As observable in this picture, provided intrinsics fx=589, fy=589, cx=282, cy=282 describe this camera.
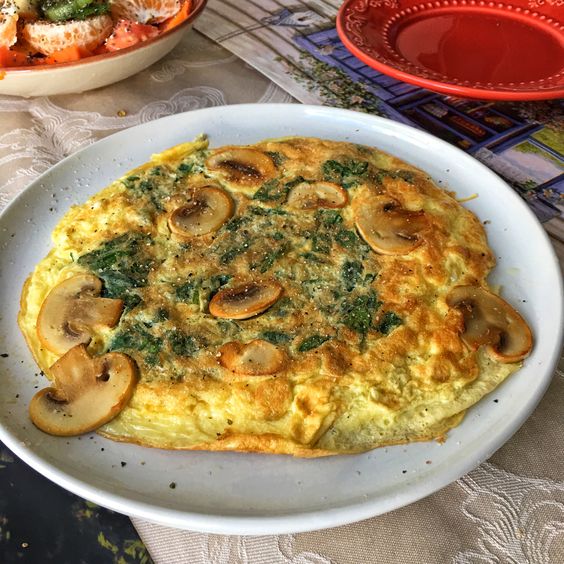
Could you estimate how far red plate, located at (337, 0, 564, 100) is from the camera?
3.18 metres

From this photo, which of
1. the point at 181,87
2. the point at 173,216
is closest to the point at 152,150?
the point at 173,216

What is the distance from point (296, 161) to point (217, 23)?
225 cm

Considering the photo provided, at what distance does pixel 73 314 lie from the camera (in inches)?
82.0

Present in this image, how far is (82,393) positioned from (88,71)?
2.17m

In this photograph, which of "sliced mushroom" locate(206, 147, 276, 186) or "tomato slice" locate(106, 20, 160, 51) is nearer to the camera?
"sliced mushroom" locate(206, 147, 276, 186)

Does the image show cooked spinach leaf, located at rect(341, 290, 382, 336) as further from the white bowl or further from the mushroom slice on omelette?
the white bowl

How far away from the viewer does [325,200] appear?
96.9 inches

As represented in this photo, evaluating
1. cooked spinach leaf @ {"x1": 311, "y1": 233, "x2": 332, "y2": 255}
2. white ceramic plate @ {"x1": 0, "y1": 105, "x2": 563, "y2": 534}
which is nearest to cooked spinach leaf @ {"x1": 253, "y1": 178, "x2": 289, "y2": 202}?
cooked spinach leaf @ {"x1": 311, "y1": 233, "x2": 332, "y2": 255}

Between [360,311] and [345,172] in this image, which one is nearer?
[360,311]

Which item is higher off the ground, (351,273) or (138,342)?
(351,273)

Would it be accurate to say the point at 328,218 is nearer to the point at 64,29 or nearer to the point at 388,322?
the point at 388,322

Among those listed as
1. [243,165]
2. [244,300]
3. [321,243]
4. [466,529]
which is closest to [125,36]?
[243,165]

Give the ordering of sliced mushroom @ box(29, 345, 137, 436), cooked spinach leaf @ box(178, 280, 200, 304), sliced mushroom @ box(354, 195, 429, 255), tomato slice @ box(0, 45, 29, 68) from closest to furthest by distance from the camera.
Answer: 1. sliced mushroom @ box(29, 345, 137, 436)
2. cooked spinach leaf @ box(178, 280, 200, 304)
3. sliced mushroom @ box(354, 195, 429, 255)
4. tomato slice @ box(0, 45, 29, 68)

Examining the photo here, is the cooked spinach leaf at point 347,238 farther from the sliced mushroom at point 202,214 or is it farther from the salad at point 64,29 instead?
the salad at point 64,29
